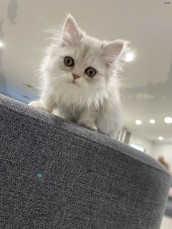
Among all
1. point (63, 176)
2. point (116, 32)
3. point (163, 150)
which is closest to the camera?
point (63, 176)

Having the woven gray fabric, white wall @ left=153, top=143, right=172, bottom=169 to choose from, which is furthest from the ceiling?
white wall @ left=153, top=143, right=172, bottom=169

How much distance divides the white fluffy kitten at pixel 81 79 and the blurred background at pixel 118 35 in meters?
0.44

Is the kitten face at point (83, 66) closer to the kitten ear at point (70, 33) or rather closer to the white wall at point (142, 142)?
the kitten ear at point (70, 33)

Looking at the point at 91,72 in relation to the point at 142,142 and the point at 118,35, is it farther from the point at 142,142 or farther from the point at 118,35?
the point at 142,142

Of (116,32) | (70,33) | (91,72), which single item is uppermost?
(116,32)

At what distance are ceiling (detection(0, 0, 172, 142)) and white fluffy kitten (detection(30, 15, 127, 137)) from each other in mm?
760

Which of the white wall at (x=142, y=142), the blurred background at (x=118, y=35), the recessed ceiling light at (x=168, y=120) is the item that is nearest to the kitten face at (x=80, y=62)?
the blurred background at (x=118, y=35)

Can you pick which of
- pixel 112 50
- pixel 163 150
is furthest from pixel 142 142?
pixel 112 50

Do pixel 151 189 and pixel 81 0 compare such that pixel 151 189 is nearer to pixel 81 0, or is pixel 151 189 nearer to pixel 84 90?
pixel 84 90

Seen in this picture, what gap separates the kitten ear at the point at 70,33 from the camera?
77 cm

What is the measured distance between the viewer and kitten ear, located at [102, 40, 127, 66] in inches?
30.3

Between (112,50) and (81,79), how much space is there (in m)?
0.15

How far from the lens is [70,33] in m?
0.78

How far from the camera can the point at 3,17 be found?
3463mm
